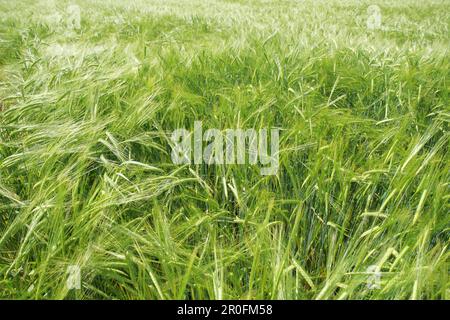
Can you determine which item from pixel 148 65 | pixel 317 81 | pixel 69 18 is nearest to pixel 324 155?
pixel 317 81

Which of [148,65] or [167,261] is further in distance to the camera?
[148,65]

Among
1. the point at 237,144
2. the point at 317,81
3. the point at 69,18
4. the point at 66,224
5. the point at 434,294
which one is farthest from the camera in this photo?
the point at 69,18

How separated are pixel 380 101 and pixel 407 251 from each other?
771 millimetres

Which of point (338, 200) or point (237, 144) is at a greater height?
point (237, 144)

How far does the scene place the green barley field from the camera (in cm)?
74

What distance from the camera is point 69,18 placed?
332 centimetres

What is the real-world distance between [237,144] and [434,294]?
1.79 feet

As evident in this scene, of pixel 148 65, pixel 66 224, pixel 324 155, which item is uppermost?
pixel 148 65

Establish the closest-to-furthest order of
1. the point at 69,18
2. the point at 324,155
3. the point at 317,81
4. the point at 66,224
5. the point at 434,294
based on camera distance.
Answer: the point at 434,294 < the point at 66,224 < the point at 324,155 < the point at 317,81 < the point at 69,18

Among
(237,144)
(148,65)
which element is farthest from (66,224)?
(148,65)

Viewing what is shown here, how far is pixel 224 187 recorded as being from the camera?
94 cm

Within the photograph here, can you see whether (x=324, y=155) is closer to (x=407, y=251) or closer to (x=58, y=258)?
(x=407, y=251)

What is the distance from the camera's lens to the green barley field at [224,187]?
74 cm

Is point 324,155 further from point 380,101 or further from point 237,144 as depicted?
point 380,101
